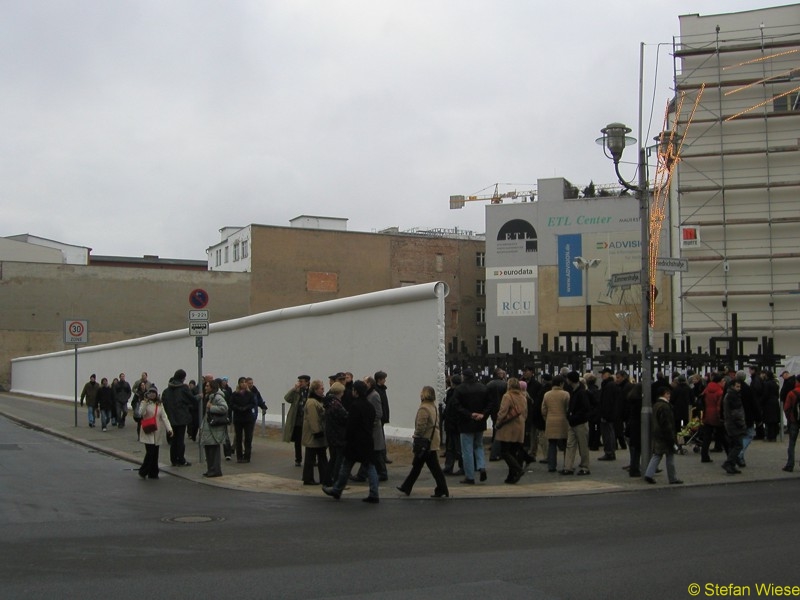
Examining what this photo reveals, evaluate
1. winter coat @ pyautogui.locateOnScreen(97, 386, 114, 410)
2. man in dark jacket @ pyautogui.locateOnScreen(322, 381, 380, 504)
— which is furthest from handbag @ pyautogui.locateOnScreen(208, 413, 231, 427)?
winter coat @ pyautogui.locateOnScreen(97, 386, 114, 410)

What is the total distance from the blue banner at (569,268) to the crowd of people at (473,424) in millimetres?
49164

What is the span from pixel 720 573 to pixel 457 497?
561cm

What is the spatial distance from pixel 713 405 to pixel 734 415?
1935 mm

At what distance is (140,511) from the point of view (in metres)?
11.5

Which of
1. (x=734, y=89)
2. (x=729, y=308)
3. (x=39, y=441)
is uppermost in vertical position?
(x=734, y=89)

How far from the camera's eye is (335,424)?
12.7 meters

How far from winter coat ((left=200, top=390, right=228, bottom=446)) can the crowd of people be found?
0.02 metres

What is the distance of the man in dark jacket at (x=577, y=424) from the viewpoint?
1441 centimetres

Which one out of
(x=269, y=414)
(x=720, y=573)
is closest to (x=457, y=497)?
(x=720, y=573)

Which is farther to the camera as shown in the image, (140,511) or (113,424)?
(113,424)

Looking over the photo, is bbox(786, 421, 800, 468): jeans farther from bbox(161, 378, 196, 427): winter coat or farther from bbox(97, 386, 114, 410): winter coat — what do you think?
bbox(97, 386, 114, 410): winter coat

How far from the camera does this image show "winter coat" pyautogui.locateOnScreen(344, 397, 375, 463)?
1222 cm

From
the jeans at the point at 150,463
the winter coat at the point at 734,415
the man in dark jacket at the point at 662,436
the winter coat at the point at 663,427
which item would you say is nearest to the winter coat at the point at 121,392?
the jeans at the point at 150,463

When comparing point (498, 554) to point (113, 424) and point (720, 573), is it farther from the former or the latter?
point (113, 424)
